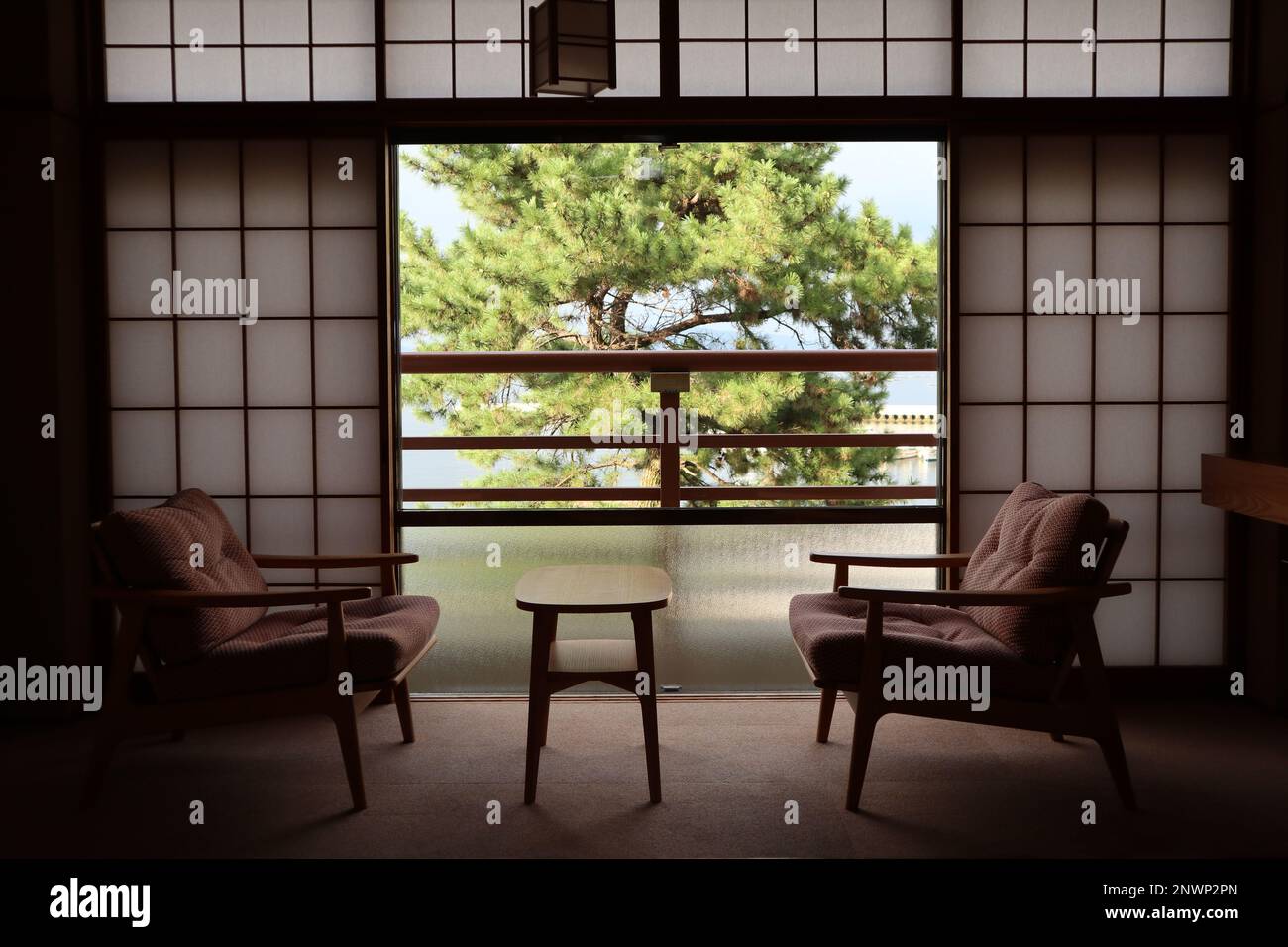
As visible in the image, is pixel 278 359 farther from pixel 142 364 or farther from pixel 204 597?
pixel 204 597

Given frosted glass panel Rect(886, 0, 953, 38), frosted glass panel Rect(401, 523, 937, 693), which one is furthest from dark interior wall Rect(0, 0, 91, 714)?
frosted glass panel Rect(886, 0, 953, 38)

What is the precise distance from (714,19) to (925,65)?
0.71m

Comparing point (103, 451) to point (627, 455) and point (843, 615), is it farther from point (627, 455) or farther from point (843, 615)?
point (627, 455)

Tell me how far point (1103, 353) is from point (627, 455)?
5.15 m

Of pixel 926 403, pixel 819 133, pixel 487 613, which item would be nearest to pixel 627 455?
pixel 926 403


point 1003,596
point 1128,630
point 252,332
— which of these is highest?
point 252,332

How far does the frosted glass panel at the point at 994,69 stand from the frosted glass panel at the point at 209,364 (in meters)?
2.56

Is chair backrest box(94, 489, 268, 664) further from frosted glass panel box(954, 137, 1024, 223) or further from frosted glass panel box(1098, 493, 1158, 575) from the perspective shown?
frosted glass panel box(1098, 493, 1158, 575)

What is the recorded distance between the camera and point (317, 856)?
2230mm

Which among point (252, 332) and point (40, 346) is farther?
point (252, 332)

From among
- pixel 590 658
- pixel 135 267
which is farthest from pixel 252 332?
pixel 590 658

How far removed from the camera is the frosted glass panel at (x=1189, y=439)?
3.41 meters

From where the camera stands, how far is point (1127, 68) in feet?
11.2

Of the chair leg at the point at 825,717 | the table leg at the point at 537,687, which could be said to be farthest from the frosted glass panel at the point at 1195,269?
the table leg at the point at 537,687
